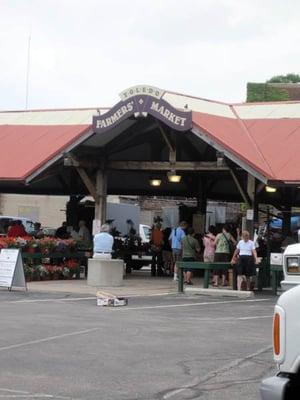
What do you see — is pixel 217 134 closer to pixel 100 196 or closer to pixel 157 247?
pixel 100 196

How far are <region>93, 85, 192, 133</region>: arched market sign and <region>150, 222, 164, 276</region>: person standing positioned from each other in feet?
19.2

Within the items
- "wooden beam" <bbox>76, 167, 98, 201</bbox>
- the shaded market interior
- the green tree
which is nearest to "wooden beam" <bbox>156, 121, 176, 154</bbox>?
the shaded market interior

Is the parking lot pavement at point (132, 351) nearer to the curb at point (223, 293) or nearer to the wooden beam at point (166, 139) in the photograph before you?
the curb at point (223, 293)

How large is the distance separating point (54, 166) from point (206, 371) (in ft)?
51.3

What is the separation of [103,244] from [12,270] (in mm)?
2884

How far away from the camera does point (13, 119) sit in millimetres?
28750

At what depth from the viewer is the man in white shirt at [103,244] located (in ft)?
68.3

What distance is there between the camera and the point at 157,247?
86.4 ft

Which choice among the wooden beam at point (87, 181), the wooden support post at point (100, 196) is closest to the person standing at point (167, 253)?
the wooden support post at point (100, 196)

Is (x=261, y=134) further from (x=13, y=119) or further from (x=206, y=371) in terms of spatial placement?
(x=206, y=371)

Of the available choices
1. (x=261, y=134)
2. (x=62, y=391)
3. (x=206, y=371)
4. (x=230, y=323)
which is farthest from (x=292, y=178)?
(x=62, y=391)

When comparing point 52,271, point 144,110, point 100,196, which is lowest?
point 52,271

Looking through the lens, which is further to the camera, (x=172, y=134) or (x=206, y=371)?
(x=172, y=134)

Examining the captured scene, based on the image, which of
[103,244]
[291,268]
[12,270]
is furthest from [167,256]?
[291,268]
